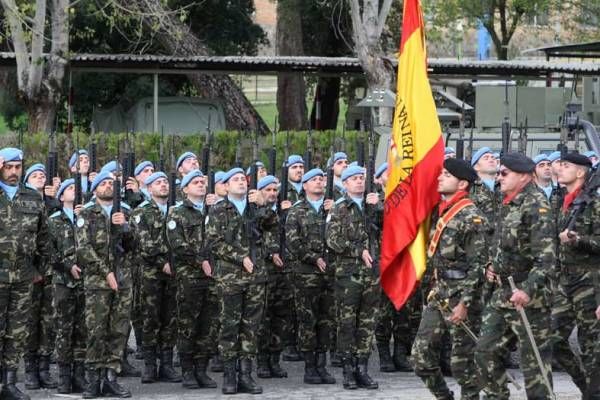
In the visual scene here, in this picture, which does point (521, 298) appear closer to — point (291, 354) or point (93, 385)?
point (93, 385)

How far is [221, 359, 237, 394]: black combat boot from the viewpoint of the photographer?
1265 centimetres

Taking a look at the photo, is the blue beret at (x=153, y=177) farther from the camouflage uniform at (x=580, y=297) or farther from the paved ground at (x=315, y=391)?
the camouflage uniform at (x=580, y=297)

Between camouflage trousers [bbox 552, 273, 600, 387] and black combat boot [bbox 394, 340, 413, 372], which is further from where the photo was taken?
black combat boot [bbox 394, 340, 413, 372]

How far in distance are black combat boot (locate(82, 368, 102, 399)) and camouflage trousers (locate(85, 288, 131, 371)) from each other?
59 millimetres

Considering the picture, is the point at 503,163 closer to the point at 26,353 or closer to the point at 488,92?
the point at 26,353

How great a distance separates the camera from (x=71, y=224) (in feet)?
42.5

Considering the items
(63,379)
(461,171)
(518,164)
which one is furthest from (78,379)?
(518,164)

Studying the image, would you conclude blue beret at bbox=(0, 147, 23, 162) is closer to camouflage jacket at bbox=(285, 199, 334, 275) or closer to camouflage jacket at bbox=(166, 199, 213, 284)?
camouflage jacket at bbox=(166, 199, 213, 284)

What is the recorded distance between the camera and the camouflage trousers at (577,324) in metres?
11.5

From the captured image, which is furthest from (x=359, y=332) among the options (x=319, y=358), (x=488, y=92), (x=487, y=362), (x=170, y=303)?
(x=488, y=92)

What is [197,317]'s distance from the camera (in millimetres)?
13188

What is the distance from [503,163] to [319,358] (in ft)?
11.7

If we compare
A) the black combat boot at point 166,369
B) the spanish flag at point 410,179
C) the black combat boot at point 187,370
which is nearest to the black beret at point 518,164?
the spanish flag at point 410,179

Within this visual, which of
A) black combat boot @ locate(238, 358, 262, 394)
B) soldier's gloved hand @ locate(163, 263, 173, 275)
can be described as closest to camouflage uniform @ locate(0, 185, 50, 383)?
soldier's gloved hand @ locate(163, 263, 173, 275)
